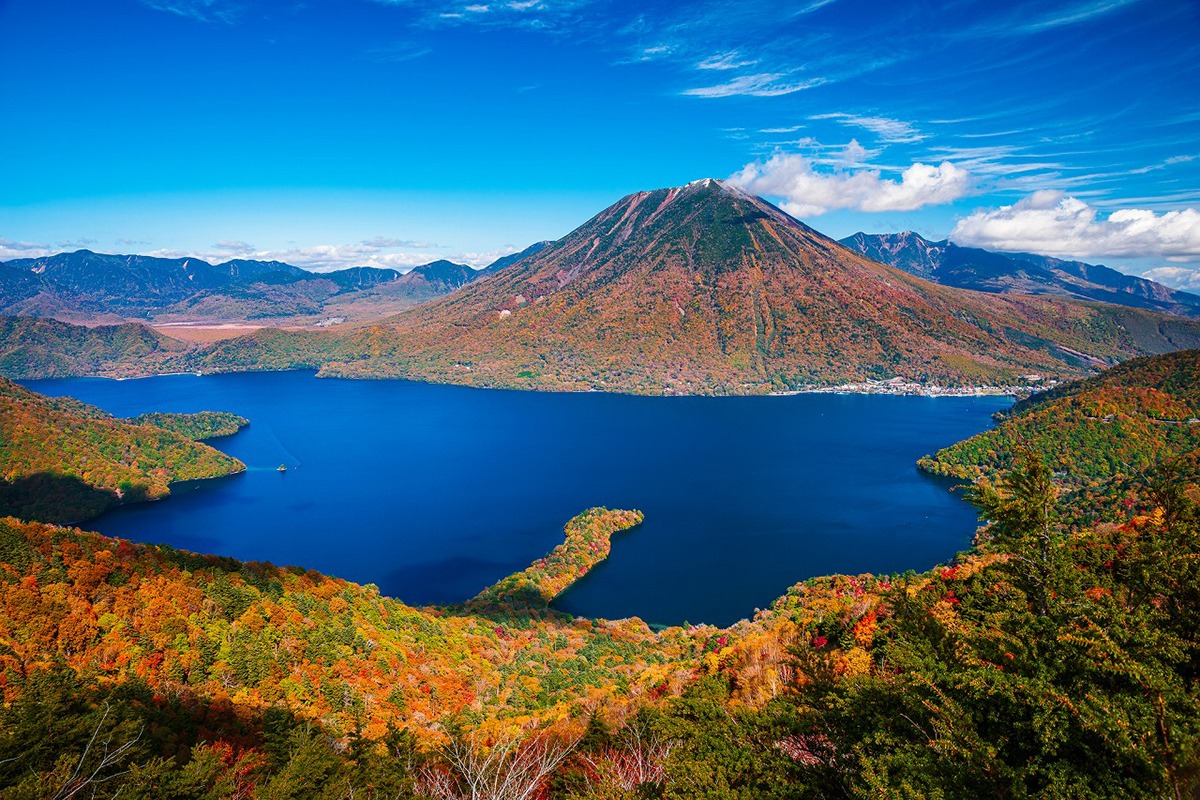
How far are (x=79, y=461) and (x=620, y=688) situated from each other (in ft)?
378

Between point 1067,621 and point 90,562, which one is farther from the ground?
point 1067,621

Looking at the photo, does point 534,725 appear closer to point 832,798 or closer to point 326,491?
point 832,798

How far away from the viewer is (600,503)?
9881 centimetres

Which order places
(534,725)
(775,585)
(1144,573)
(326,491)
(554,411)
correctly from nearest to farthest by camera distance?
(1144,573) < (534,725) < (775,585) < (326,491) < (554,411)

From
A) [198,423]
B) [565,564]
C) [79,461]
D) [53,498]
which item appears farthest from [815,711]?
[198,423]

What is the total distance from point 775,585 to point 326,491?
81674mm

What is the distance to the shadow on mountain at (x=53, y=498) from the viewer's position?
91.1 meters

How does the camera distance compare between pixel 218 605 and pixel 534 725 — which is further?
pixel 218 605

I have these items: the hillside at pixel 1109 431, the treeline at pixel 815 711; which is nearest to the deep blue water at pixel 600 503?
the hillside at pixel 1109 431

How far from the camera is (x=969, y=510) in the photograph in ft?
306

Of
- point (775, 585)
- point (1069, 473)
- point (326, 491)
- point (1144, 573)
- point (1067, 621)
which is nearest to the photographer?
point (1067, 621)

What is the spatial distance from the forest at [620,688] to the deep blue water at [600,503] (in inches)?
1048

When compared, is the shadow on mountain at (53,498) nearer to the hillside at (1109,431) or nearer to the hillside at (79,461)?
the hillside at (79,461)

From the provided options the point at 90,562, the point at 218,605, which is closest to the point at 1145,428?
the point at 218,605
